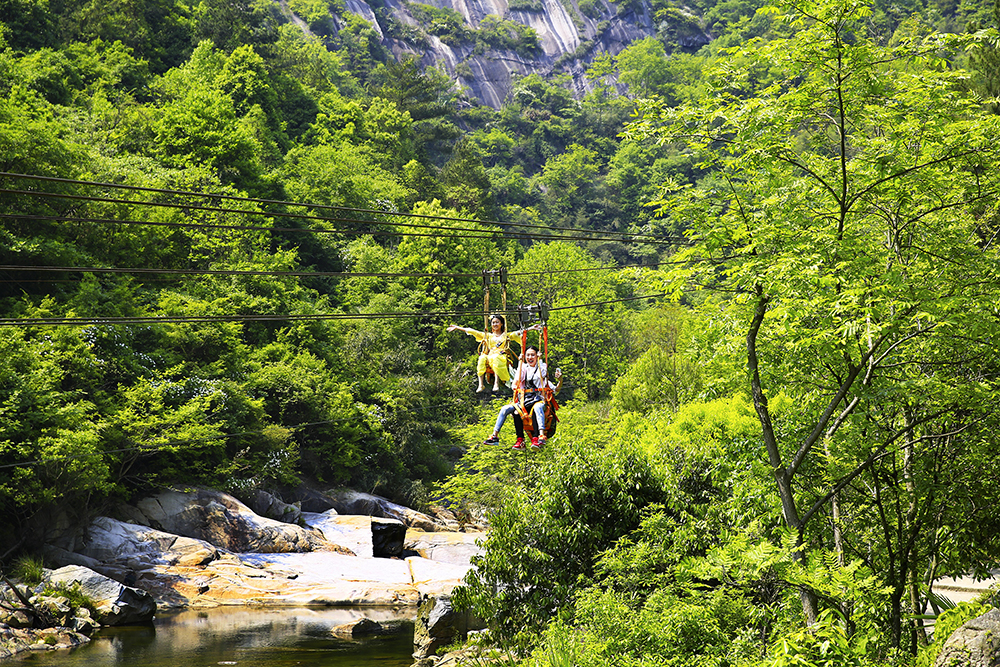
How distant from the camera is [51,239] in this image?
33688mm

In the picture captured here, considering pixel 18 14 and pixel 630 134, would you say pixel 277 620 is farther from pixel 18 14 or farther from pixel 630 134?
pixel 18 14

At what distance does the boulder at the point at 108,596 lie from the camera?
23.6m

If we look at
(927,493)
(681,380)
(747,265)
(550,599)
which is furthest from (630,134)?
(681,380)

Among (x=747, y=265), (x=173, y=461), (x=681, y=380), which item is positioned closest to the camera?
(x=747, y=265)

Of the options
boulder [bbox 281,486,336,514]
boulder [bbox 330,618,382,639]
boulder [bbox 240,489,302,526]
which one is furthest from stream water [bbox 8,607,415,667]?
boulder [bbox 281,486,336,514]

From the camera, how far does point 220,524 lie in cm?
3078

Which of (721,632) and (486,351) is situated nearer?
(721,632)

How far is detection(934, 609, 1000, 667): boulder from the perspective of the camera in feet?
A: 26.8

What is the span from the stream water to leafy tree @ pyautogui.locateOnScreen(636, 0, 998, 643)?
49.6 feet

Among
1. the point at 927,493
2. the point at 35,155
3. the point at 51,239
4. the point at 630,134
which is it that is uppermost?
the point at 35,155

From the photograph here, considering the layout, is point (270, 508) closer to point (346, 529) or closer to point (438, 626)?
point (346, 529)

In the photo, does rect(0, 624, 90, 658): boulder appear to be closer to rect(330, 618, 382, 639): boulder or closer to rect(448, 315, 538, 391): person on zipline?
rect(330, 618, 382, 639): boulder

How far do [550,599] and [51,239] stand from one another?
29.4 metres

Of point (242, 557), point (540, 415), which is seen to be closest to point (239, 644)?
point (242, 557)
